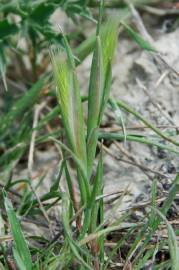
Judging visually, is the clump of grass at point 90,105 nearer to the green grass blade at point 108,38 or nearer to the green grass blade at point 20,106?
the green grass blade at point 108,38

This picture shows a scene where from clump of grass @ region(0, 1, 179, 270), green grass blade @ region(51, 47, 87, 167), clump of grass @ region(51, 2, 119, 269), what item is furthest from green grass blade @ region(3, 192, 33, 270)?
green grass blade @ region(51, 47, 87, 167)

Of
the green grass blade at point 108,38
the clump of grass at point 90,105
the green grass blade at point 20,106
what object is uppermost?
the green grass blade at point 108,38

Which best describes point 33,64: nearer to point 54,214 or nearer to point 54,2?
point 54,2

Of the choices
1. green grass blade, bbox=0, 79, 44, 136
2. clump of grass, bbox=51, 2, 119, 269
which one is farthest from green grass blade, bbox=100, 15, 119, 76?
green grass blade, bbox=0, 79, 44, 136

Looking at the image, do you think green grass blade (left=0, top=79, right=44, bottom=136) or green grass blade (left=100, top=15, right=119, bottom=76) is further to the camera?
green grass blade (left=0, top=79, right=44, bottom=136)

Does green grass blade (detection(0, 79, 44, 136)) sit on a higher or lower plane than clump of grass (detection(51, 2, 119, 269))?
lower

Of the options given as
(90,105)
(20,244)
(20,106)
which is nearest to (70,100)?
(90,105)

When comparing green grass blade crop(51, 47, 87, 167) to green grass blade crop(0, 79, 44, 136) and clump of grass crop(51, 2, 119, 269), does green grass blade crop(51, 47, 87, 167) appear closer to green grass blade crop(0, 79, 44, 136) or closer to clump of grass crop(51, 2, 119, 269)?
clump of grass crop(51, 2, 119, 269)

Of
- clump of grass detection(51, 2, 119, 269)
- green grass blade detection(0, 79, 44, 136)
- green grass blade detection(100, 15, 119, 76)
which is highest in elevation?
green grass blade detection(100, 15, 119, 76)

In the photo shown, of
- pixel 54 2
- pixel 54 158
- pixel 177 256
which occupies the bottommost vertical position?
pixel 54 158

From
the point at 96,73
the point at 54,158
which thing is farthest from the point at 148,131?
the point at 96,73

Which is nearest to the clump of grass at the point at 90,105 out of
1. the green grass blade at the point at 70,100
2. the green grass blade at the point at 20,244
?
the green grass blade at the point at 70,100
